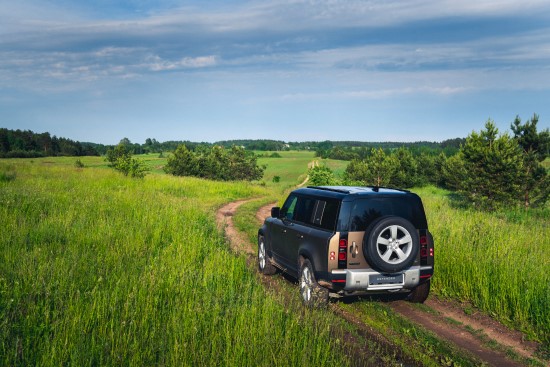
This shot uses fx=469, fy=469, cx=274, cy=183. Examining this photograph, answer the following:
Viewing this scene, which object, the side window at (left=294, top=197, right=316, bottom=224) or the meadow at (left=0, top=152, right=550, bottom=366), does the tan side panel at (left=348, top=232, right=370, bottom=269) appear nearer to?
the meadow at (left=0, top=152, right=550, bottom=366)

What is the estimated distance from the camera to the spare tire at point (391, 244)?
7.62m

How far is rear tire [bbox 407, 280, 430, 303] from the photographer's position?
8.67 metres

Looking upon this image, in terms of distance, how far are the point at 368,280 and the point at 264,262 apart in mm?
3970

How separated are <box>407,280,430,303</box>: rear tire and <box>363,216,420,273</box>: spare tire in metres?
1.14

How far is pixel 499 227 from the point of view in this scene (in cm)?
1273

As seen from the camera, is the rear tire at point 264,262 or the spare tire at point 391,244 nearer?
the spare tire at point 391,244

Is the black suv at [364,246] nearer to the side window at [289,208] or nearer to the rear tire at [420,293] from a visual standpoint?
the rear tire at [420,293]

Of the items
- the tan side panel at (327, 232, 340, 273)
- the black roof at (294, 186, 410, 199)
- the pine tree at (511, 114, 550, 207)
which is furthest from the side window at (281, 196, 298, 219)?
the pine tree at (511, 114, 550, 207)

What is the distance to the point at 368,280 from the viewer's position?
7824mm

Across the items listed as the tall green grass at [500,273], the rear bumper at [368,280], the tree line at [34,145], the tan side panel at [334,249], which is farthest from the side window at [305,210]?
the tree line at [34,145]

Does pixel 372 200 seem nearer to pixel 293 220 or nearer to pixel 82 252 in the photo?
pixel 293 220

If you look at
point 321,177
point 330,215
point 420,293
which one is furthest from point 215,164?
point 330,215

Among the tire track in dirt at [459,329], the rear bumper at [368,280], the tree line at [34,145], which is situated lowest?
the tire track in dirt at [459,329]

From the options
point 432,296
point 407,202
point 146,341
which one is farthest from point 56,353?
point 432,296
